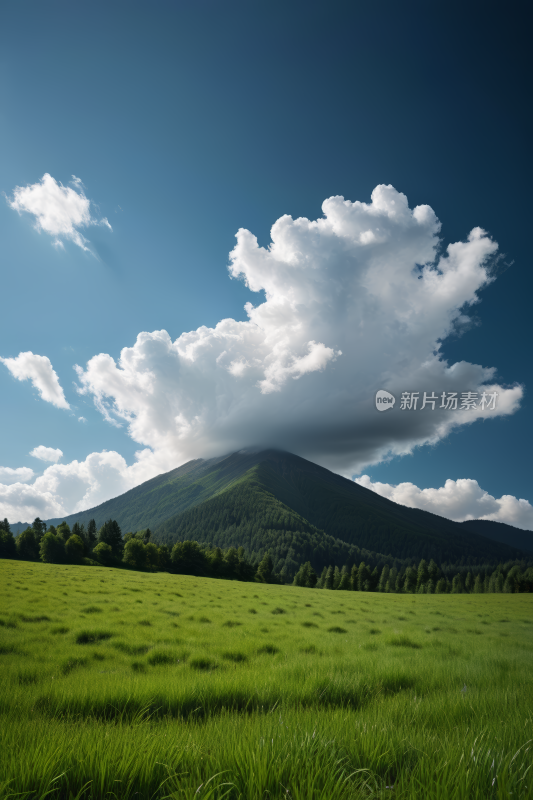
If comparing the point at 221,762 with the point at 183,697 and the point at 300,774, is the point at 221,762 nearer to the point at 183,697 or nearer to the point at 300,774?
the point at 300,774

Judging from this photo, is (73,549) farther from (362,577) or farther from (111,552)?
(362,577)

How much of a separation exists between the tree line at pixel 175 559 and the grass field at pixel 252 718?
89.0 m

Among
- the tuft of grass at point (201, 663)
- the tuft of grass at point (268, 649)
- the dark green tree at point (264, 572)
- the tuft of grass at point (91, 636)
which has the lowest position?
the dark green tree at point (264, 572)

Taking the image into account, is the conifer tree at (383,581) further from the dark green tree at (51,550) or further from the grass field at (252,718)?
the grass field at (252,718)

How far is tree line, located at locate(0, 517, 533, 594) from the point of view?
86062 millimetres

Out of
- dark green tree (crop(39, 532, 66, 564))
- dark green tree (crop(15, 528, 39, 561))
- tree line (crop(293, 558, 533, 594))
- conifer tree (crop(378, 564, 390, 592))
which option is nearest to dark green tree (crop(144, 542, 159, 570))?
dark green tree (crop(39, 532, 66, 564))

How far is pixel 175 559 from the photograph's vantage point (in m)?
95.2

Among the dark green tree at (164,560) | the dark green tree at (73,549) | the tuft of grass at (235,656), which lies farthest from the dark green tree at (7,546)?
the tuft of grass at (235,656)

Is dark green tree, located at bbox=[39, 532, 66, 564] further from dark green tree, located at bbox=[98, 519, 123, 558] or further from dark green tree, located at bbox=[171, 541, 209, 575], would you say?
dark green tree, located at bbox=[171, 541, 209, 575]

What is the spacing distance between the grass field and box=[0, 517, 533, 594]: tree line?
88984mm

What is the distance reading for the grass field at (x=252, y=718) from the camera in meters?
2.33

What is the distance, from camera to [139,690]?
4773mm

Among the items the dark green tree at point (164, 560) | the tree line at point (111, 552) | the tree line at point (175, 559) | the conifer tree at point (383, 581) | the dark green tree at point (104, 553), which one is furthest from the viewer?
the conifer tree at point (383, 581)

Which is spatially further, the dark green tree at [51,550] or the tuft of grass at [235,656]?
the dark green tree at [51,550]
